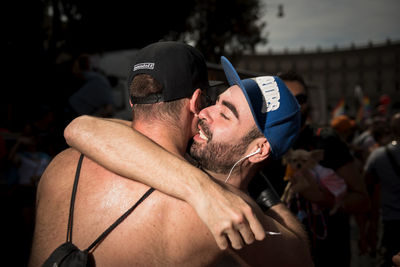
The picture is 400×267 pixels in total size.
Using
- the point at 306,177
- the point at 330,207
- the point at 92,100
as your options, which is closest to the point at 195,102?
the point at 306,177

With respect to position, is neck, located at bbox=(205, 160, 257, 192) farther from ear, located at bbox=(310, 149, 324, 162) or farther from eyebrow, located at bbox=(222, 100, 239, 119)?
ear, located at bbox=(310, 149, 324, 162)

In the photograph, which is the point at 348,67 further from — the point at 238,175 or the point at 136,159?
the point at 136,159

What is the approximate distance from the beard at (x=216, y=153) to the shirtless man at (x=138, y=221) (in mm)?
383

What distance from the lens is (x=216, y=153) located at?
90.4 inches

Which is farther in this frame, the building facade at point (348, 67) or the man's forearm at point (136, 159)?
the building facade at point (348, 67)

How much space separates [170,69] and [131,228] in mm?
906

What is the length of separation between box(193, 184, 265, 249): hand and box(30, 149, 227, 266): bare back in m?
0.19

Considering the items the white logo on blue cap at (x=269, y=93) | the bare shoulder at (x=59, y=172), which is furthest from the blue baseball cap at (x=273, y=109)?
the bare shoulder at (x=59, y=172)

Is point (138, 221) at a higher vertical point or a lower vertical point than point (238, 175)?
higher

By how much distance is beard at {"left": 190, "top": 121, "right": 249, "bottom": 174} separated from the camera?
2293 mm

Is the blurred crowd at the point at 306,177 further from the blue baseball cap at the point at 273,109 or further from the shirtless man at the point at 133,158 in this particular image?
the shirtless man at the point at 133,158

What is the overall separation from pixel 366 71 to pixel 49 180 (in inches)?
3756

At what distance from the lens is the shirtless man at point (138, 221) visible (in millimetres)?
1489

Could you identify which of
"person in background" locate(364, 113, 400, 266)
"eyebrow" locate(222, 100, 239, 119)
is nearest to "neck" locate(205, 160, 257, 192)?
"eyebrow" locate(222, 100, 239, 119)
